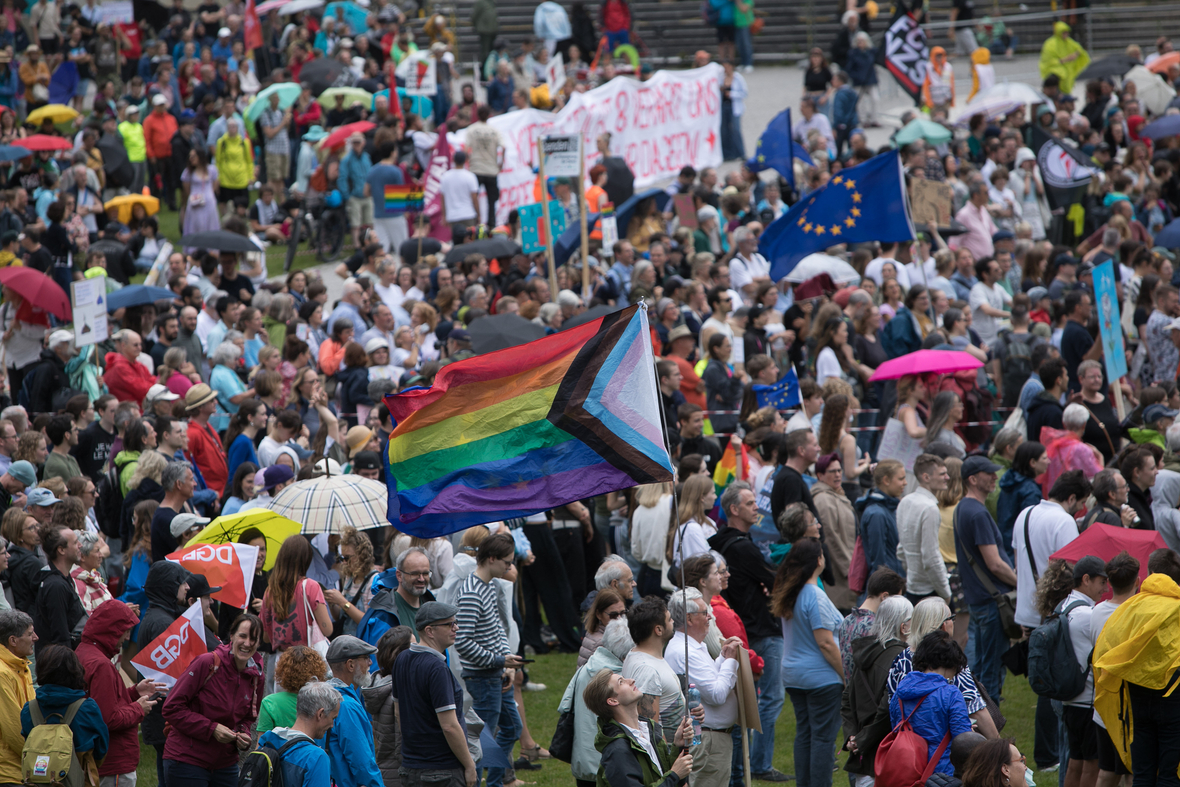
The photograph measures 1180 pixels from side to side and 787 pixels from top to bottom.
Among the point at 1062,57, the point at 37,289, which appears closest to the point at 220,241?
the point at 37,289

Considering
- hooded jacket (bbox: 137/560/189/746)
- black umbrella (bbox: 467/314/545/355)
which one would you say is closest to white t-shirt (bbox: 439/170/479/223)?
black umbrella (bbox: 467/314/545/355)

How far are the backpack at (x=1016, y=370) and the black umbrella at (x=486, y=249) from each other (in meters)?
6.51

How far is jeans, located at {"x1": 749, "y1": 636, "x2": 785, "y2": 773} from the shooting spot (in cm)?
880

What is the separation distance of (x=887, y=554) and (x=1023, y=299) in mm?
5724

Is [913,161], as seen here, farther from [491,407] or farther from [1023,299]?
[491,407]

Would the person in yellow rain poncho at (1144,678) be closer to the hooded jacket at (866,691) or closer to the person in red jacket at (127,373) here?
the hooded jacket at (866,691)

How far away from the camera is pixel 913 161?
19.9m

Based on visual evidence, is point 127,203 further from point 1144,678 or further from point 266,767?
point 1144,678

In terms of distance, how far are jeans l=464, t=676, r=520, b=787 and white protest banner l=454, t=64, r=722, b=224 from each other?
1328 centimetres

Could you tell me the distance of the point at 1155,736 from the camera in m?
7.29

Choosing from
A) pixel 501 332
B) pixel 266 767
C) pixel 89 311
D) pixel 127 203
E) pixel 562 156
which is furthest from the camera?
pixel 127 203

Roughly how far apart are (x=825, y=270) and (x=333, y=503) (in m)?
8.46

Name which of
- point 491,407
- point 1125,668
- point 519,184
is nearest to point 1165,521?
point 1125,668

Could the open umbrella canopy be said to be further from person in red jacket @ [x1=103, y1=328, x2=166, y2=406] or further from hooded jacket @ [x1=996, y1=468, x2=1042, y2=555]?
hooded jacket @ [x1=996, y1=468, x2=1042, y2=555]
